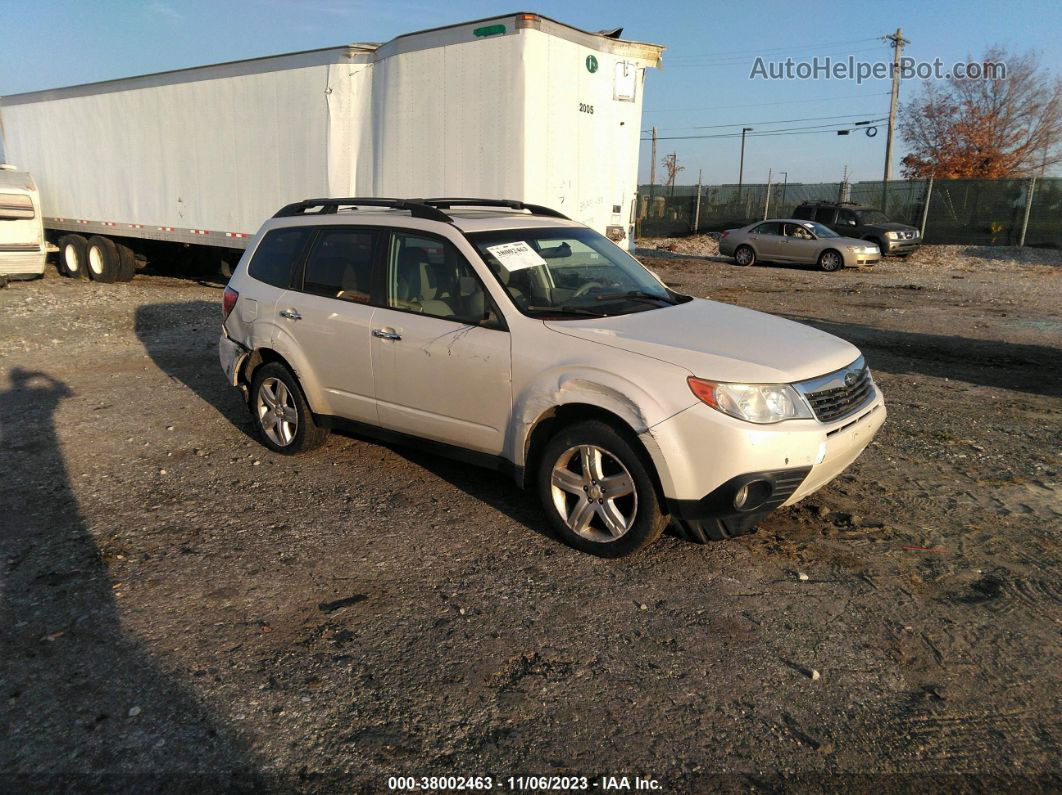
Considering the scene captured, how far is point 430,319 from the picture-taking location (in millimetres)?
4859

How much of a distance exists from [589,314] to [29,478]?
4058 mm

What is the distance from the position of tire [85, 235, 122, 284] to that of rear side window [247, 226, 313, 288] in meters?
12.2

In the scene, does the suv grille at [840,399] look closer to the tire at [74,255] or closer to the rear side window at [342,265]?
the rear side window at [342,265]

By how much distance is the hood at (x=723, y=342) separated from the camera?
3887 mm

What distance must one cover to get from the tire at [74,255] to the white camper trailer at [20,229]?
1075 millimetres

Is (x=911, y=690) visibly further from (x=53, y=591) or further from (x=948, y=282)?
(x=948, y=282)

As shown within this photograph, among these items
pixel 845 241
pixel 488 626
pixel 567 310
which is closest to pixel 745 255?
pixel 845 241

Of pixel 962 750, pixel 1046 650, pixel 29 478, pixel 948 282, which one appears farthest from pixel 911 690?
pixel 948 282

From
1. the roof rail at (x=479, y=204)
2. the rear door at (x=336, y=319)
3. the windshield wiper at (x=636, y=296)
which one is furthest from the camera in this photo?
the roof rail at (x=479, y=204)

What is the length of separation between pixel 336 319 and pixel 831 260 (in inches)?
737

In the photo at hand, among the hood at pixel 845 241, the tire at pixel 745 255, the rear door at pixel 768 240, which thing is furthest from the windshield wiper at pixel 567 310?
the tire at pixel 745 255

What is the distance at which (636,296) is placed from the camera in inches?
198

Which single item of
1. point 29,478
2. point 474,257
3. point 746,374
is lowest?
point 29,478

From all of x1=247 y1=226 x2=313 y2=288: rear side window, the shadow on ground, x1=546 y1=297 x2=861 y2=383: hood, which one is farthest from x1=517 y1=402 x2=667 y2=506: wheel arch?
x1=247 y1=226 x2=313 y2=288: rear side window
